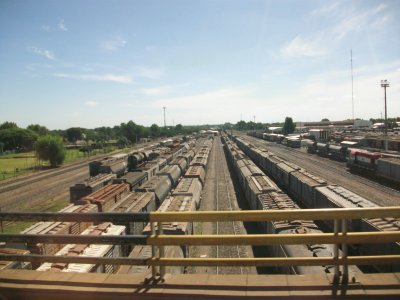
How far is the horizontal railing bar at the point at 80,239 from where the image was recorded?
15.0 ft

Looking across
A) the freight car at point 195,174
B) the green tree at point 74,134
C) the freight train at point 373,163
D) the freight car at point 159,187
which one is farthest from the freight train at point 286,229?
the green tree at point 74,134

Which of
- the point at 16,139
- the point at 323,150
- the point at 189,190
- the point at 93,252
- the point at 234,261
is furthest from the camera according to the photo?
the point at 16,139

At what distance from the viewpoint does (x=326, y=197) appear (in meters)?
23.1

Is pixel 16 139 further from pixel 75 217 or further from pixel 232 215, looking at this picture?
pixel 232 215

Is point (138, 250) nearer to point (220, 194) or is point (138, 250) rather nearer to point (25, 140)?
point (220, 194)

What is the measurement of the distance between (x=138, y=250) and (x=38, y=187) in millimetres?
37635

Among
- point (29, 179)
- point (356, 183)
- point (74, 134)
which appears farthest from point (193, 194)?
point (74, 134)

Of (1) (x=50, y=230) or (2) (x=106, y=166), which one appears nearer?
(1) (x=50, y=230)

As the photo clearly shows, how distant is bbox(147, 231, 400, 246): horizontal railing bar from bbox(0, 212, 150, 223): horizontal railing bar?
40 centimetres

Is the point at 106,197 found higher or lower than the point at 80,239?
lower

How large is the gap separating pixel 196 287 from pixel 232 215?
3.47 feet

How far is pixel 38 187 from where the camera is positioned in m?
45.6

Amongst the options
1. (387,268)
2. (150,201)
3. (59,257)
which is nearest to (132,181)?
(150,201)

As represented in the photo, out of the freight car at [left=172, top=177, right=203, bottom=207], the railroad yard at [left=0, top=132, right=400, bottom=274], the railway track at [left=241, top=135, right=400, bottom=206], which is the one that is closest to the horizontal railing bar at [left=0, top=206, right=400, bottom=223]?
the railroad yard at [left=0, top=132, right=400, bottom=274]
